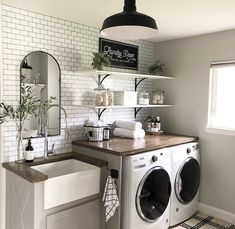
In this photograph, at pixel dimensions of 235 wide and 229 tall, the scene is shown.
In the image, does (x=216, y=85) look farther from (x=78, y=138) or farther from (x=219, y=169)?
(x=78, y=138)

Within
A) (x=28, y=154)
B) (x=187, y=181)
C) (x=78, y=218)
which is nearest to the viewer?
(x=78, y=218)

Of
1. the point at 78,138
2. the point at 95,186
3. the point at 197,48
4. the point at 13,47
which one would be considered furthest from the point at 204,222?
the point at 13,47

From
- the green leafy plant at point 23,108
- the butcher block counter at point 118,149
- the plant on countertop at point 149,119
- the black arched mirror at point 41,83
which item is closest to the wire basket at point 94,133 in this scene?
the butcher block counter at point 118,149

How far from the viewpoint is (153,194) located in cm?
252

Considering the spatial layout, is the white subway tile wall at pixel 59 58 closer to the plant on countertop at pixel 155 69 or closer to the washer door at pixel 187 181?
the plant on countertop at pixel 155 69

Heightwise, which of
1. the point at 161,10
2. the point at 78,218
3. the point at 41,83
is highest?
the point at 161,10

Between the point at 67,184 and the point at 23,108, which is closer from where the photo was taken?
the point at 67,184

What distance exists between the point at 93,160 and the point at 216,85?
1745mm

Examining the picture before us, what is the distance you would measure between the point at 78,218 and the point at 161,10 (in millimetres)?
1900

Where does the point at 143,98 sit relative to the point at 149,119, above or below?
above

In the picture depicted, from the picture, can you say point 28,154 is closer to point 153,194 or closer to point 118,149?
point 118,149

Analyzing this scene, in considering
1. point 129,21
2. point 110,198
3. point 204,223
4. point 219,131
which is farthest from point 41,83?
point 204,223

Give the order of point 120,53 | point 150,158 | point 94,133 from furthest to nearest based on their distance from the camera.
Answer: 1. point 120,53
2. point 94,133
3. point 150,158

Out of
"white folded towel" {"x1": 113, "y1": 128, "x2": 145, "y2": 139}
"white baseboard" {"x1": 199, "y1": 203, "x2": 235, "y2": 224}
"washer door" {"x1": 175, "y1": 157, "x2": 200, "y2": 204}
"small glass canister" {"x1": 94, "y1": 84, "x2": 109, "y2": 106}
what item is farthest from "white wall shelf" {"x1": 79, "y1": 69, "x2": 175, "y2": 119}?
"white baseboard" {"x1": 199, "y1": 203, "x2": 235, "y2": 224}
